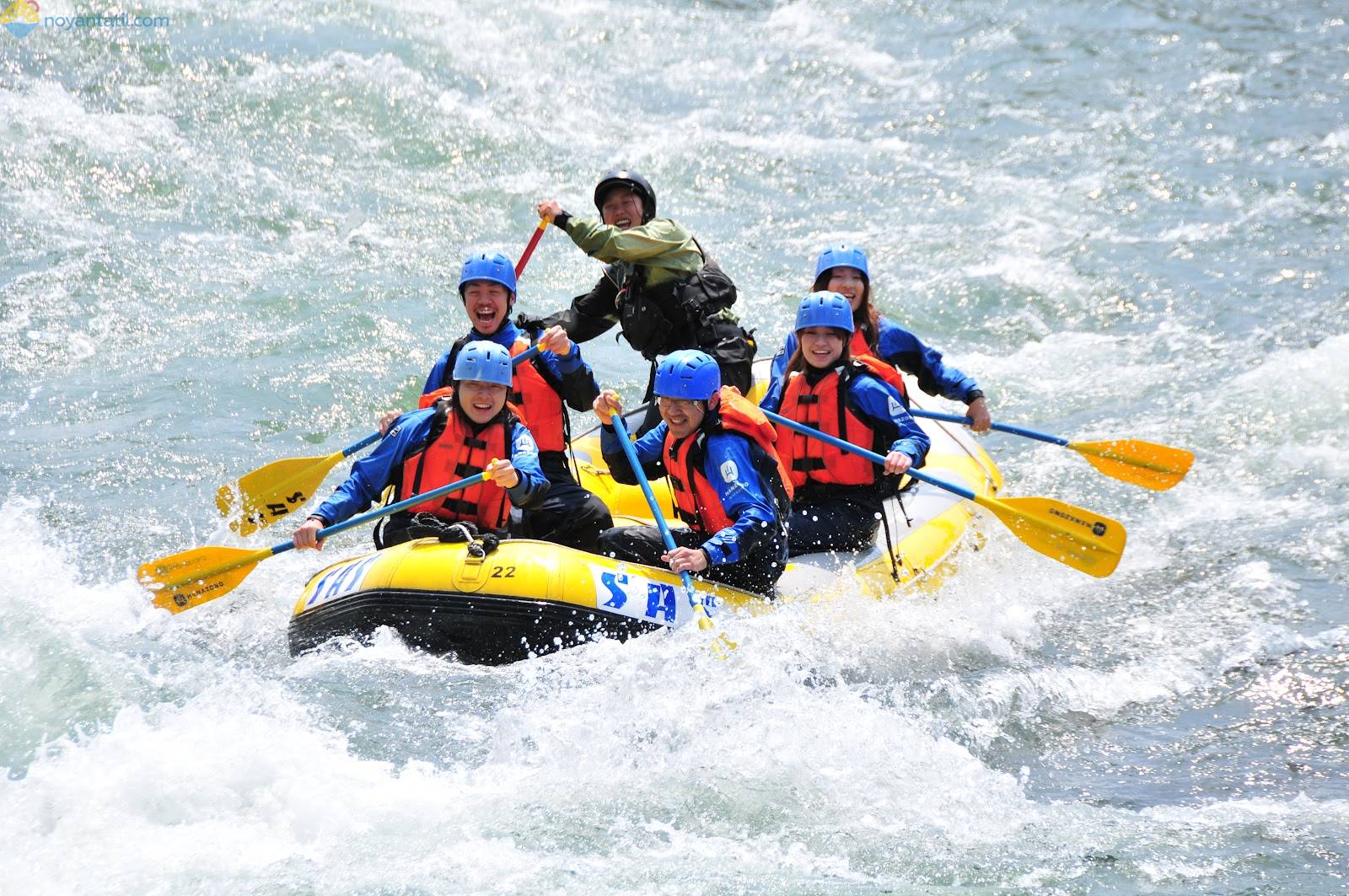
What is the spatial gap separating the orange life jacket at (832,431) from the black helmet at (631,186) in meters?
1.28

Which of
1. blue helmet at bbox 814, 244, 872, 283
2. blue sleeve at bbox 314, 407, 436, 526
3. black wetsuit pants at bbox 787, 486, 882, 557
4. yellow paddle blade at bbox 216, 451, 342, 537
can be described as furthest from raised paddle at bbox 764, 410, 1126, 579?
yellow paddle blade at bbox 216, 451, 342, 537

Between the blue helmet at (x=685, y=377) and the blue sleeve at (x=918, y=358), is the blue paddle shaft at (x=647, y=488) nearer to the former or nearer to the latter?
the blue helmet at (x=685, y=377)

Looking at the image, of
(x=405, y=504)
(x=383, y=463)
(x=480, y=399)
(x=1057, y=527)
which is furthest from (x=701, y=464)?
(x=1057, y=527)

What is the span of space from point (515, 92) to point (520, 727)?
416 inches

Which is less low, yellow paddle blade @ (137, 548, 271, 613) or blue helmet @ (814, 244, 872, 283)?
blue helmet @ (814, 244, 872, 283)

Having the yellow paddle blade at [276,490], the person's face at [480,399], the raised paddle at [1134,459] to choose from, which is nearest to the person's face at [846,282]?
the raised paddle at [1134,459]

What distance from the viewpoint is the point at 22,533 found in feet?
24.4

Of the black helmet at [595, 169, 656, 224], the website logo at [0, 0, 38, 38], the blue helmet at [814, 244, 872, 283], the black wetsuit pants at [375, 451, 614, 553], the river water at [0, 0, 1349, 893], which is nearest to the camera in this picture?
the river water at [0, 0, 1349, 893]

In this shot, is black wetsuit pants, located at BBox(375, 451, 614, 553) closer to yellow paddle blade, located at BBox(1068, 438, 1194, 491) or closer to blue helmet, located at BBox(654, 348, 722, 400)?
blue helmet, located at BBox(654, 348, 722, 400)

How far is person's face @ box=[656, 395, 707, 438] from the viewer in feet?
20.0

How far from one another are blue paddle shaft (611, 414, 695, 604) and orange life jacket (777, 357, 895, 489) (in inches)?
34.0

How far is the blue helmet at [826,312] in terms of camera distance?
22.7 feet

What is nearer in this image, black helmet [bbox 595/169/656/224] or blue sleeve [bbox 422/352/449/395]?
blue sleeve [bbox 422/352/449/395]

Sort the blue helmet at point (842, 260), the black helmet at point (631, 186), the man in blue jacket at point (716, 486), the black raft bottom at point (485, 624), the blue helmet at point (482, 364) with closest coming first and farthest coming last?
the black raft bottom at point (485, 624) < the man in blue jacket at point (716, 486) < the blue helmet at point (482, 364) < the black helmet at point (631, 186) < the blue helmet at point (842, 260)
